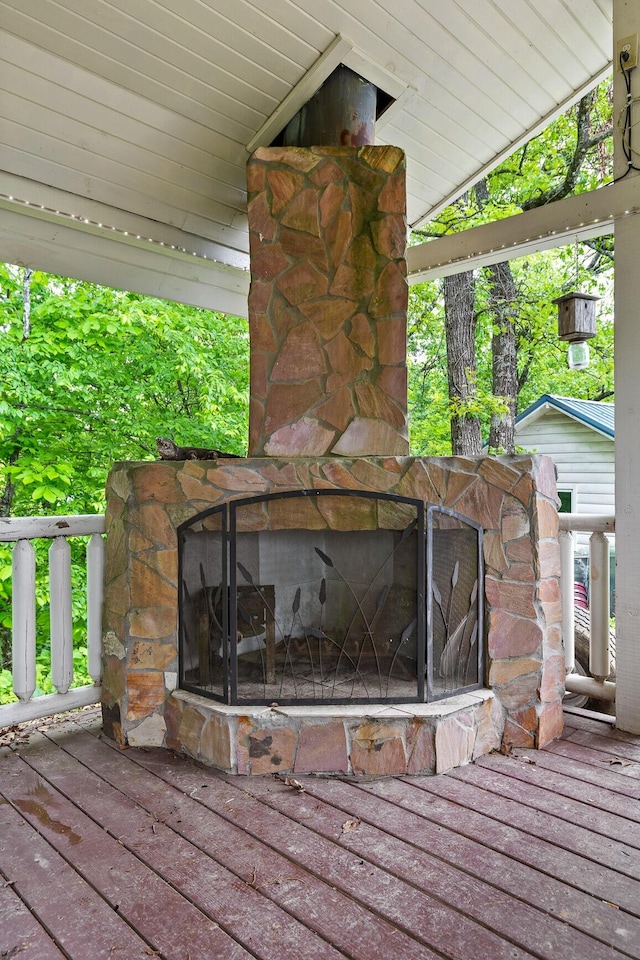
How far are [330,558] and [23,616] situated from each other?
4.25ft

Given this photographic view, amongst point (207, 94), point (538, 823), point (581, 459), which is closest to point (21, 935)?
point (538, 823)

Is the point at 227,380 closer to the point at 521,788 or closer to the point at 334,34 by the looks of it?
the point at 334,34

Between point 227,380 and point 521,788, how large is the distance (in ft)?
19.6

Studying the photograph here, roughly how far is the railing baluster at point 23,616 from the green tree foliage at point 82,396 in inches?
140

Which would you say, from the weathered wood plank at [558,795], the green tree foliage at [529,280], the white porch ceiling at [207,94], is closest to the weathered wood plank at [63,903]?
the weathered wood plank at [558,795]

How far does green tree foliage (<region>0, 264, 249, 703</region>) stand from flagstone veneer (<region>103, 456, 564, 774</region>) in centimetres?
390

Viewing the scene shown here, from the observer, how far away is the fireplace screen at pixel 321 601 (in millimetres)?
2373

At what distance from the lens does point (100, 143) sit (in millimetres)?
2758

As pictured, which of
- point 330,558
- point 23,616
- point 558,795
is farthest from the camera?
point 23,616

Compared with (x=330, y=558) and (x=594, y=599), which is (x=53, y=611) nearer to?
(x=330, y=558)

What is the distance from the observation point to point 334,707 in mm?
2301

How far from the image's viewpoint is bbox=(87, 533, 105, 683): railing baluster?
9.07 feet

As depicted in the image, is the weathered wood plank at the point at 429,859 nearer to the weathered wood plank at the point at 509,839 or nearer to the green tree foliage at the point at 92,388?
the weathered wood plank at the point at 509,839

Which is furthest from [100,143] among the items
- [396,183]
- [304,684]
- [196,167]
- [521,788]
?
[521,788]
